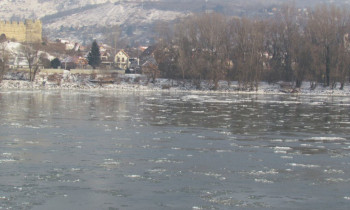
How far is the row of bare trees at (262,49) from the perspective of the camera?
219 ft

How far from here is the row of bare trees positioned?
6688cm

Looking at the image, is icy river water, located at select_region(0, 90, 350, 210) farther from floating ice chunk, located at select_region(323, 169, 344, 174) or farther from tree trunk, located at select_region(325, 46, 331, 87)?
tree trunk, located at select_region(325, 46, 331, 87)

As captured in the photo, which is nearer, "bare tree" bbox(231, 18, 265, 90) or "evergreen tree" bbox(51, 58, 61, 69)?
"bare tree" bbox(231, 18, 265, 90)

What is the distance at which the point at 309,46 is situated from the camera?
221 ft

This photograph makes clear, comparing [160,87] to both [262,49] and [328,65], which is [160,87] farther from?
[328,65]

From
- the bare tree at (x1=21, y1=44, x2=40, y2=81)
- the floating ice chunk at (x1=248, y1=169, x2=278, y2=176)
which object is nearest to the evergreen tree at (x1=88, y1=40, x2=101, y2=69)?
the bare tree at (x1=21, y1=44, x2=40, y2=81)

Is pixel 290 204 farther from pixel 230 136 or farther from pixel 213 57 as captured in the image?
pixel 213 57

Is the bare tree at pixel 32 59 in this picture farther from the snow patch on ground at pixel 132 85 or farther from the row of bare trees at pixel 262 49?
the row of bare trees at pixel 262 49

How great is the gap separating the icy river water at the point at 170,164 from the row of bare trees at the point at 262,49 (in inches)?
1693

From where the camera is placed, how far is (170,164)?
14.2m

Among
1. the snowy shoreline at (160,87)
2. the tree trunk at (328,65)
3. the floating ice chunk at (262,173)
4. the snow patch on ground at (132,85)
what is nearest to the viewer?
the floating ice chunk at (262,173)

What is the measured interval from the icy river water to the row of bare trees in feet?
141

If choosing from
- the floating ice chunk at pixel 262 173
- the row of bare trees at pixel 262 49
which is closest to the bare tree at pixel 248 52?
the row of bare trees at pixel 262 49

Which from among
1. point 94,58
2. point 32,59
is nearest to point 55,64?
point 94,58
